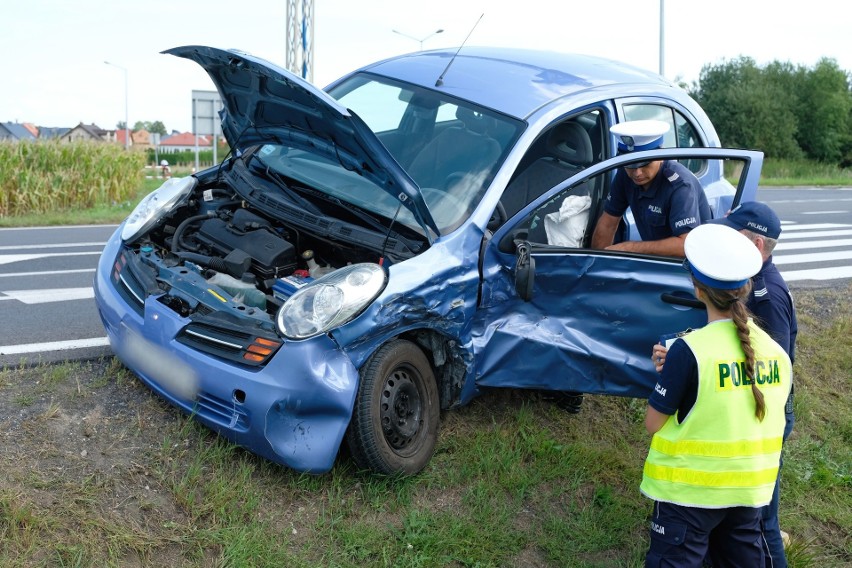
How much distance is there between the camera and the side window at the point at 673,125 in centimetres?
524

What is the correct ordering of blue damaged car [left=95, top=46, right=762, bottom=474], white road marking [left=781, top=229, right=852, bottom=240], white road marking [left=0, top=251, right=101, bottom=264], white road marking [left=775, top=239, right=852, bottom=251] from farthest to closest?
white road marking [left=781, top=229, right=852, bottom=240]
white road marking [left=775, top=239, right=852, bottom=251]
white road marking [left=0, top=251, right=101, bottom=264]
blue damaged car [left=95, top=46, right=762, bottom=474]

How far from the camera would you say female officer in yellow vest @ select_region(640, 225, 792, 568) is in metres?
2.72

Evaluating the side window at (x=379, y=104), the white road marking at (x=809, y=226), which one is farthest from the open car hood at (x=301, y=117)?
the white road marking at (x=809, y=226)

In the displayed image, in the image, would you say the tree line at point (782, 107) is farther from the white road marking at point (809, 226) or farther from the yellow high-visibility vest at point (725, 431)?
the yellow high-visibility vest at point (725, 431)

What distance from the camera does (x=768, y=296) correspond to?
131 inches

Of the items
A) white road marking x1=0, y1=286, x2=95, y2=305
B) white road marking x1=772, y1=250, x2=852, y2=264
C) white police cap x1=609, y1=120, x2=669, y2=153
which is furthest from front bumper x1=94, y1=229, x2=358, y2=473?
white road marking x1=772, y1=250, x2=852, y2=264

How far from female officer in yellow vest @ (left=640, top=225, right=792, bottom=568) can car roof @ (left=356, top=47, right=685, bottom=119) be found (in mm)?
2145

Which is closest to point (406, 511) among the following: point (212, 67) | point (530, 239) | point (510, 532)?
point (510, 532)

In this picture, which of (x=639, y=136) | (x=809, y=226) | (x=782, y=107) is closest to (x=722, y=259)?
(x=639, y=136)

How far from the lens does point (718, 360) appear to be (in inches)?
106

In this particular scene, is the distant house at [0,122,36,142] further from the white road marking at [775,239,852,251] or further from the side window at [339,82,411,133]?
the white road marking at [775,239,852,251]

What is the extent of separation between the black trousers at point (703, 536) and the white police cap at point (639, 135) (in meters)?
2.21

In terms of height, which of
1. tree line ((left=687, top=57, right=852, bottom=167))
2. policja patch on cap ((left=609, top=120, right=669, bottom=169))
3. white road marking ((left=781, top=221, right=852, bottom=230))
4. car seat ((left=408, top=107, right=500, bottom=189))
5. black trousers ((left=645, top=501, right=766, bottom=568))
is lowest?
tree line ((left=687, top=57, right=852, bottom=167))

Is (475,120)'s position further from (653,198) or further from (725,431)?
(725,431)
